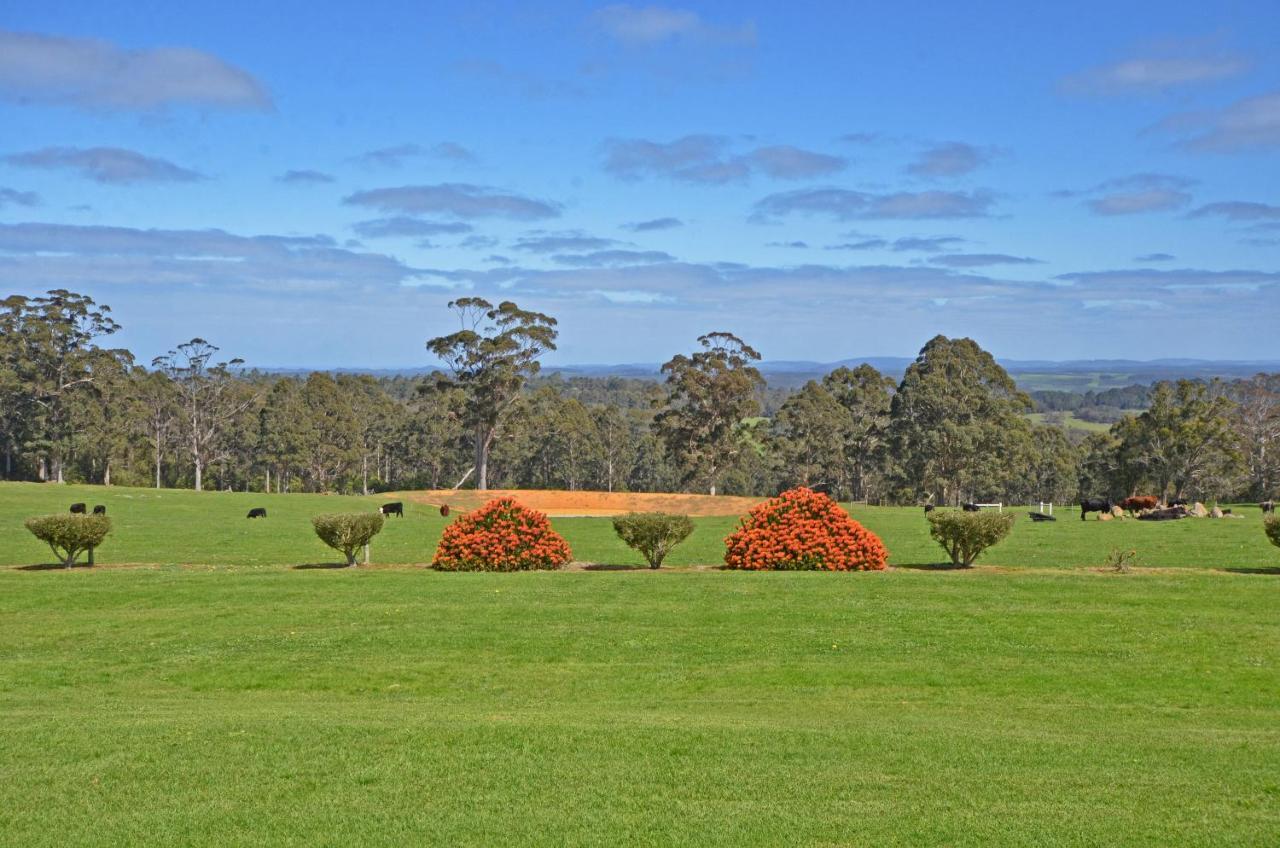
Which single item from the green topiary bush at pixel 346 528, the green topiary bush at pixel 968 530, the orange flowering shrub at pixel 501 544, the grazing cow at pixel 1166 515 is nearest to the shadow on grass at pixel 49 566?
the green topiary bush at pixel 346 528

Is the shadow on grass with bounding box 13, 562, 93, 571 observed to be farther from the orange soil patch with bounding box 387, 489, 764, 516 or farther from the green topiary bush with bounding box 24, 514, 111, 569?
the orange soil patch with bounding box 387, 489, 764, 516

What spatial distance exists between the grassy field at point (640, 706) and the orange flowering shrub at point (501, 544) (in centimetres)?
125

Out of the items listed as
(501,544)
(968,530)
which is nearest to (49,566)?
(501,544)

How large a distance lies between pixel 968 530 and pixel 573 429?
8133cm

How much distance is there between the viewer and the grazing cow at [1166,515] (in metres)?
46.1

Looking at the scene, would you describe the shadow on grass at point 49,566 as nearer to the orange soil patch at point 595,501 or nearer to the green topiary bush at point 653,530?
the green topiary bush at point 653,530

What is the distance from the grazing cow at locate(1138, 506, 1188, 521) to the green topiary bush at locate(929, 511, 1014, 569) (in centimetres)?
2385

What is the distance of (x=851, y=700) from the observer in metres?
14.1

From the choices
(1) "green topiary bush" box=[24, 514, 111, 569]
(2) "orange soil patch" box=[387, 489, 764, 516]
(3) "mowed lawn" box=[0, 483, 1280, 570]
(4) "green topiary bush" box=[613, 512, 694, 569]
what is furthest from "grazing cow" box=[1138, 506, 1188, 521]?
(1) "green topiary bush" box=[24, 514, 111, 569]

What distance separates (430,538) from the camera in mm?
39312

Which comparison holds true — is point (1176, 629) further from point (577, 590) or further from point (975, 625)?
point (577, 590)

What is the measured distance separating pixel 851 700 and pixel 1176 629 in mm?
6870

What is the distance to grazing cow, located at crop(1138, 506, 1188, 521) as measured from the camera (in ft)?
151

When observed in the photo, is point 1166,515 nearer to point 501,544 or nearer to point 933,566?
point 933,566
